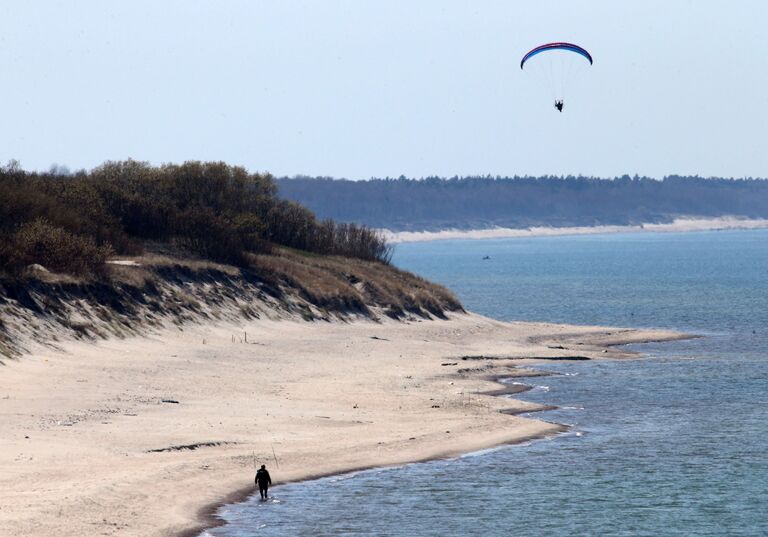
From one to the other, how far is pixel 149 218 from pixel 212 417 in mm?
34127

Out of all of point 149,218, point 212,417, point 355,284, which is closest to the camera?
point 212,417

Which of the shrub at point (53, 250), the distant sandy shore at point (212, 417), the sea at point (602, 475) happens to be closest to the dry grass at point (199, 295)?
the shrub at point (53, 250)

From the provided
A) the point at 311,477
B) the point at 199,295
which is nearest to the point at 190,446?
A: the point at 311,477

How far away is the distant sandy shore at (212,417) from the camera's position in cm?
2808

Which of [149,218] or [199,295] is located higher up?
[149,218]

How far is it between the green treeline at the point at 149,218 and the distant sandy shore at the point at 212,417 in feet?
19.6

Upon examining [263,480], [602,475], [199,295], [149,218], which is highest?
[149,218]

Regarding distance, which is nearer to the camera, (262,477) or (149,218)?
(262,477)

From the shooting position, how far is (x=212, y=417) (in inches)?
1492

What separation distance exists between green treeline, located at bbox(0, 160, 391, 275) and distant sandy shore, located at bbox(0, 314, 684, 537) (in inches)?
235

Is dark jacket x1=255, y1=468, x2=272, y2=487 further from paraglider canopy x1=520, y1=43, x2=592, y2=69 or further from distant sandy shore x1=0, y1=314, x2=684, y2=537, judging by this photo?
paraglider canopy x1=520, y1=43, x2=592, y2=69

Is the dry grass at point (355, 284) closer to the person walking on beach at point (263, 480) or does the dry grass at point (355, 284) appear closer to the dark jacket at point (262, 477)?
the person walking on beach at point (263, 480)

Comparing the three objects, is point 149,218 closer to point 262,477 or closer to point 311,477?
point 311,477

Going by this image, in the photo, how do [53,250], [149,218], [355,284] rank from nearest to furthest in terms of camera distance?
[53,250] < [149,218] < [355,284]
